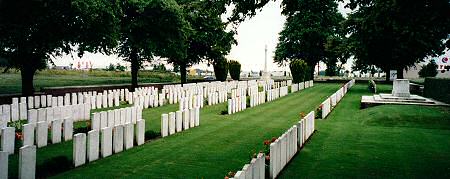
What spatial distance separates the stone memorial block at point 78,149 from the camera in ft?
25.0

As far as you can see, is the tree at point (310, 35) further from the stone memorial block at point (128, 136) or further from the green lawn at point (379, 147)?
the stone memorial block at point (128, 136)

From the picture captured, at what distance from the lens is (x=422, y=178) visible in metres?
7.39

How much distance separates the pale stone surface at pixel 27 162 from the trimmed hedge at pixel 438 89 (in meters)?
19.2

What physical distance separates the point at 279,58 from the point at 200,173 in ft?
172

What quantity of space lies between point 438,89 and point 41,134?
20210 millimetres

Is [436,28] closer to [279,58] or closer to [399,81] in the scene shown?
[399,81]

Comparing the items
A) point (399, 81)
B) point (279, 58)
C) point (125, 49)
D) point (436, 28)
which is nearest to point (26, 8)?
point (125, 49)

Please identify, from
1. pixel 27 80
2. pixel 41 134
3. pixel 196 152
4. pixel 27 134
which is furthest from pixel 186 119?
pixel 27 80

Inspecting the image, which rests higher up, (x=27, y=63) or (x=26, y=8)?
(x=26, y=8)

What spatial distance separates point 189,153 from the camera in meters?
8.99

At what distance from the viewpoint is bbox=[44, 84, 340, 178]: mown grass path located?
7.40 meters

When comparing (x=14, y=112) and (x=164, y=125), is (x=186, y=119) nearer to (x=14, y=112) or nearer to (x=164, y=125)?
(x=164, y=125)

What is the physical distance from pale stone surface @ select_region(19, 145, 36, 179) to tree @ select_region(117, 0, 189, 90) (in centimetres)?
2223

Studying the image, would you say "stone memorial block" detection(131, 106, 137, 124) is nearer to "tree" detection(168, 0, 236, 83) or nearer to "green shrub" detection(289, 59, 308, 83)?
"tree" detection(168, 0, 236, 83)
